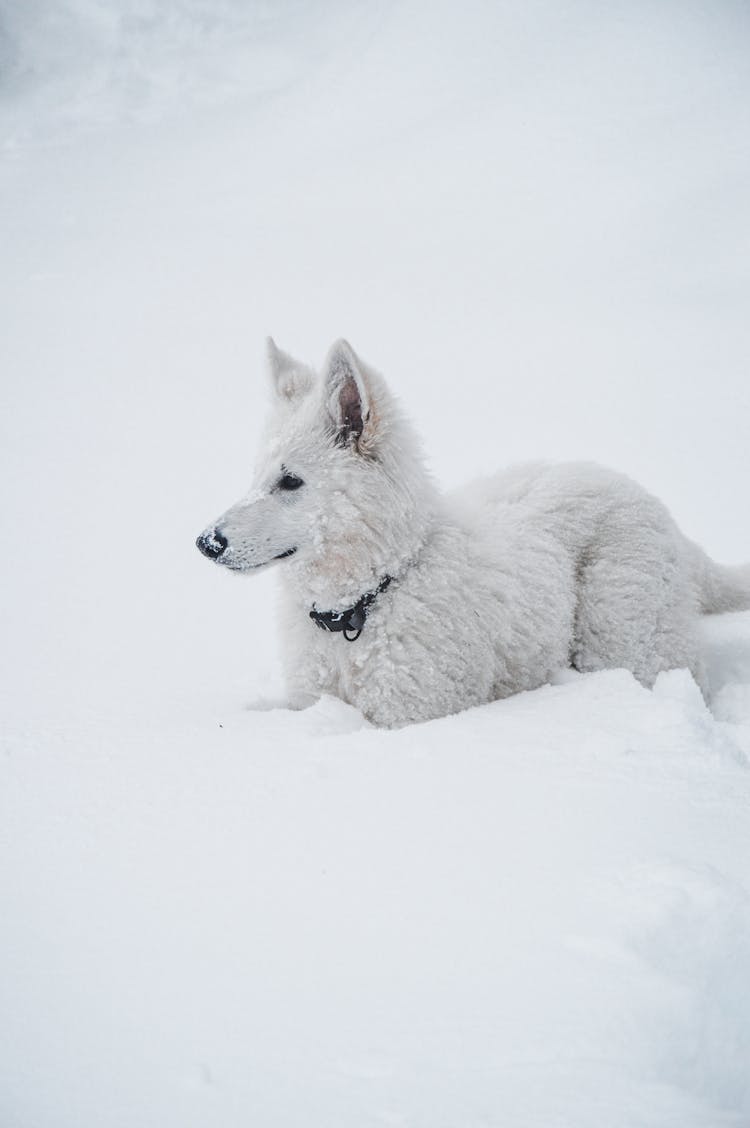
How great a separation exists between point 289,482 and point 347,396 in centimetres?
51

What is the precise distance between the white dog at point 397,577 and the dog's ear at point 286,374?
0.01 metres

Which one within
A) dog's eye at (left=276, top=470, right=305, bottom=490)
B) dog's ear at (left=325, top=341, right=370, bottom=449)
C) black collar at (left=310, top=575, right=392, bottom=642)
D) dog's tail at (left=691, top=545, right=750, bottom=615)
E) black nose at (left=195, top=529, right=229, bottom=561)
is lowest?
dog's tail at (left=691, top=545, right=750, bottom=615)

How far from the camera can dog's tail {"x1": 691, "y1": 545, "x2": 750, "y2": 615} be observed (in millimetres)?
4305

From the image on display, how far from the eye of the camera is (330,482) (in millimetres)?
3240

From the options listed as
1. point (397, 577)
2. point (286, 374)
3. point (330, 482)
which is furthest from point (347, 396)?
point (397, 577)

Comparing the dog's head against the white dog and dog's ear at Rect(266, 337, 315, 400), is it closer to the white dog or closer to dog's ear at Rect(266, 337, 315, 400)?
the white dog

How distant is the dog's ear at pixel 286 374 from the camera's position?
12.1 feet

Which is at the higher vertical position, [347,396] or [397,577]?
[347,396]

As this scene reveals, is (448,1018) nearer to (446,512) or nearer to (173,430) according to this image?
(446,512)

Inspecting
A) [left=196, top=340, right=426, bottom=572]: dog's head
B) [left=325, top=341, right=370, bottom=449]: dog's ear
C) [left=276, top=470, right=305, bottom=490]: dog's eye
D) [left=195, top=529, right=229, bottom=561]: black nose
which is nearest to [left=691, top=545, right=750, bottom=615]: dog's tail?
[left=196, top=340, right=426, bottom=572]: dog's head

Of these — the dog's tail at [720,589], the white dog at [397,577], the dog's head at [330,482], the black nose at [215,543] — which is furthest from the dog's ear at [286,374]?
the dog's tail at [720,589]

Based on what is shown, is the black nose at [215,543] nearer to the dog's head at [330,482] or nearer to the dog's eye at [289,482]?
the dog's head at [330,482]

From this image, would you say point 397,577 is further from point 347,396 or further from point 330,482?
point 347,396

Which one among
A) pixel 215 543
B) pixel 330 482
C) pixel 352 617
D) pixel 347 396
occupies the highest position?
pixel 347 396
